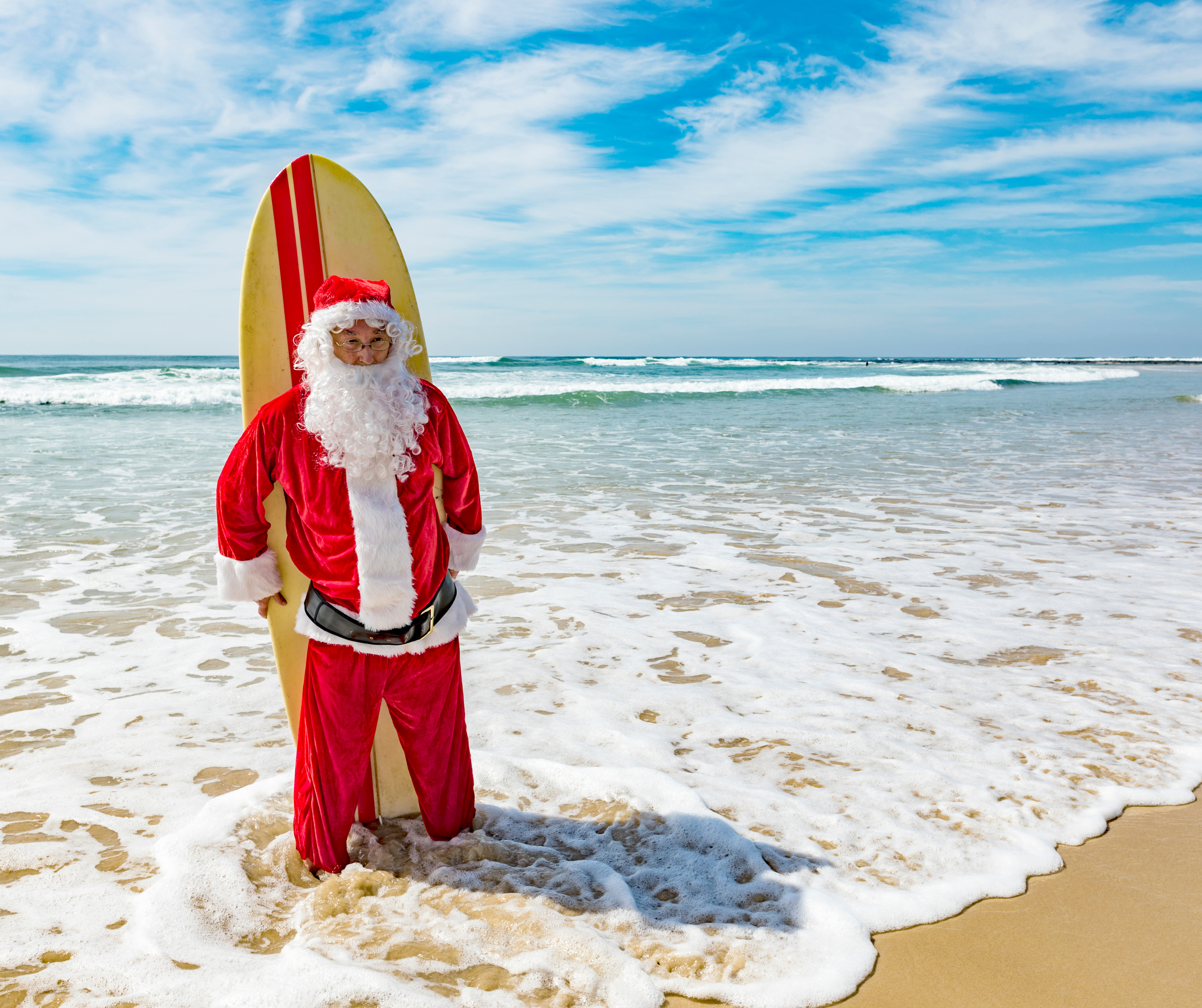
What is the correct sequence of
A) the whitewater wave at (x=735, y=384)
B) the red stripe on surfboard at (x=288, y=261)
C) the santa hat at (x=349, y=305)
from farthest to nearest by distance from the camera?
1. the whitewater wave at (x=735, y=384)
2. the red stripe on surfboard at (x=288, y=261)
3. the santa hat at (x=349, y=305)

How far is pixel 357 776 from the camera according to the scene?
2240 mm

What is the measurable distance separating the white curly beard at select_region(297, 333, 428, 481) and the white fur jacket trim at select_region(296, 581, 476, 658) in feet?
1.27

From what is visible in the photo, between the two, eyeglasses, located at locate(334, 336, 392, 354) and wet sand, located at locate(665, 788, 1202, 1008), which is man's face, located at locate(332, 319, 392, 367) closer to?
eyeglasses, located at locate(334, 336, 392, 354)

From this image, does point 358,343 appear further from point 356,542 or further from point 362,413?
point 356,542

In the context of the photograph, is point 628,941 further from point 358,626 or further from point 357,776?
point 358,626

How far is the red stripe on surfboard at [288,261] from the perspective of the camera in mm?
2576

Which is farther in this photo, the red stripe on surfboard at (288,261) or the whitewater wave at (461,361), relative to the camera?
the whitewater wave at (461,361)

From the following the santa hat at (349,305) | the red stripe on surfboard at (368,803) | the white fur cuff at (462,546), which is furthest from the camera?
the red stripe on surfboard at (368,803)

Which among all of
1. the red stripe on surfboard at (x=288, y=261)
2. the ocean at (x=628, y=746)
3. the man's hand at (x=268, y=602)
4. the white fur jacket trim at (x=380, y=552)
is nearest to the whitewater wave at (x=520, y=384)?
the ocean at (x=628, y=746)

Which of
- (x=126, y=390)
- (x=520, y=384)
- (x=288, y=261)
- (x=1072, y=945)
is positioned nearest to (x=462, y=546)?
(x=288, y=261)

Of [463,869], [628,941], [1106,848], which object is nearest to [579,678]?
[463,869]

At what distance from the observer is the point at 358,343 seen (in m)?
2.08

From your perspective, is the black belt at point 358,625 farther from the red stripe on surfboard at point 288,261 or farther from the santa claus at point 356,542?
the red stripe on surfboard at point 288,261

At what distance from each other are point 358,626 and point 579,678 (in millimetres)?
1764
